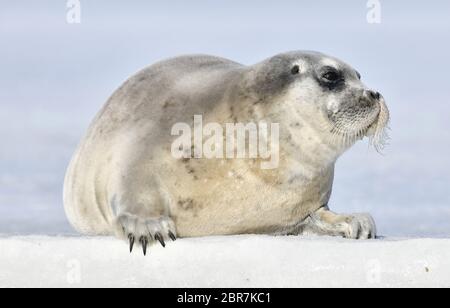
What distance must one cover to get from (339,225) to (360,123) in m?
0.94

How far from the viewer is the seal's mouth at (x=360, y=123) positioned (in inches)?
316

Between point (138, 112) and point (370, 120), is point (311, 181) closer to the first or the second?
point (370, 120)

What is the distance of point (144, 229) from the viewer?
742 cm

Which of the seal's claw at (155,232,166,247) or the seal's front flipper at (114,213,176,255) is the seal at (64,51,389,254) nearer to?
the seal's front flipper at (114,213,176,255)

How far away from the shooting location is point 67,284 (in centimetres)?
670

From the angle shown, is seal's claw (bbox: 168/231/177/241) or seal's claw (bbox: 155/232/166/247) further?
seal's claw (bbox: 168/231/177/241)

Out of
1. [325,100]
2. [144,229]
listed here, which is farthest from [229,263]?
[325,100]

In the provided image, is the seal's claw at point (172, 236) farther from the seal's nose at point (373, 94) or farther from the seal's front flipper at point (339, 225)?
the seal's nose at point (373, 94)

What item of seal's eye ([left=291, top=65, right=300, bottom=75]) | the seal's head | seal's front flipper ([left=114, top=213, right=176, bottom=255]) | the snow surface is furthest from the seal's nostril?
seal's front flipper ([left=114, top=213, right=176, bottom=255])

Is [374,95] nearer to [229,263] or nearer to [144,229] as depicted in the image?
[229,263]

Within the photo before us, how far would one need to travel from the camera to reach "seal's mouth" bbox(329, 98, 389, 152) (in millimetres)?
8031
